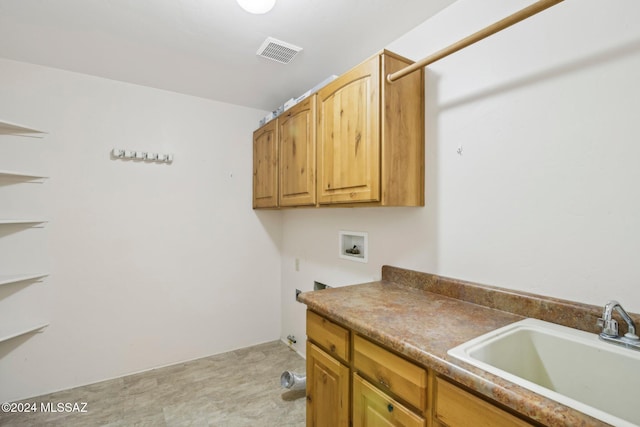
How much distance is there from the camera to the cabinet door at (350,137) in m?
1.46

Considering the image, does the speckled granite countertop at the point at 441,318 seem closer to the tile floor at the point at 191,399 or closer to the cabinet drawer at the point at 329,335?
the cabinet drawer at the point at 329,335

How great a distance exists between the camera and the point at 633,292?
957 millimetres

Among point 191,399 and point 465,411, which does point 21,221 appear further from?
point 465,411

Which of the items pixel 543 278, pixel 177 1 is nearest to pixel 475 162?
pixel 543 278

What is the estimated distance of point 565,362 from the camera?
981 millimetres

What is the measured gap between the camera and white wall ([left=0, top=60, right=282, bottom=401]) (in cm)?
209

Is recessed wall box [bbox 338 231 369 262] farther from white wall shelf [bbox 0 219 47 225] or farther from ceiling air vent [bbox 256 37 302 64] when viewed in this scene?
white wall shelf [bbox 0 219 47 225]

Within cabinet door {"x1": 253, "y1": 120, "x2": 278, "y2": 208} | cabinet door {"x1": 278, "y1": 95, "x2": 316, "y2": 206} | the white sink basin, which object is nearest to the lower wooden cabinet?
the white sink basin

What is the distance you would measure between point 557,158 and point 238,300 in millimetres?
2700

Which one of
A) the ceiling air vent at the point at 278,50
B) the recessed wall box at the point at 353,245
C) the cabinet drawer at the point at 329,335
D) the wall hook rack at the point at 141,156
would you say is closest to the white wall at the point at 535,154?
the recessed wall box at the point at 353,245

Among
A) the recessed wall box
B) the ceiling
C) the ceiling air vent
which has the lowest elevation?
the recessed wall box

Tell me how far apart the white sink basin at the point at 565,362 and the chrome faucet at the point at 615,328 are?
0.07 feet

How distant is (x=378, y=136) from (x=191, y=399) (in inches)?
86.3

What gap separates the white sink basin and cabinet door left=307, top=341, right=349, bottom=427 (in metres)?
0.61
